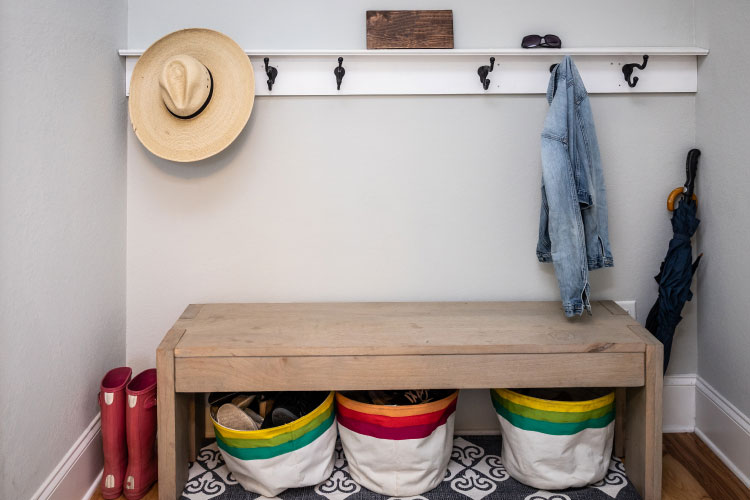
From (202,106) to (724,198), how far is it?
188 cm

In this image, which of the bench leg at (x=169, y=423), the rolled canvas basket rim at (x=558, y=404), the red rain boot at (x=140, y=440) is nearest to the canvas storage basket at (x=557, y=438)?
the rolled canvas basket rim at (x=558, y=404)

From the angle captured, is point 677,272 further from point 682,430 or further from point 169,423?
point 169,423

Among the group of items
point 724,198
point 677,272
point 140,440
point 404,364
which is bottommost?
point 140,440

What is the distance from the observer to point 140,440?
5.12 ft

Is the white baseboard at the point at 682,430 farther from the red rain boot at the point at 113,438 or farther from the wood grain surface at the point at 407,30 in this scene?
the wood grain surface at the point at 407,30

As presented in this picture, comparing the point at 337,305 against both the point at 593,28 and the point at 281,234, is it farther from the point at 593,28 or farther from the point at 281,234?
the point at 593,28

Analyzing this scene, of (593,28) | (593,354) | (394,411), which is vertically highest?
(593,28)

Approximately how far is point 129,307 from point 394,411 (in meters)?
1.11

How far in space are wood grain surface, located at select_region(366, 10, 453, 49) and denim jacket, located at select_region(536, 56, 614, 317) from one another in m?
0.44

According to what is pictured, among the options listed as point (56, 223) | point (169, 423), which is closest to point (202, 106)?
point (56, 223)

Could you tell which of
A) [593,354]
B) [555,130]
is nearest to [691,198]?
[555,130]

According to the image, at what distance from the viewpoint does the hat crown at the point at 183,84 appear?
1.56 meters

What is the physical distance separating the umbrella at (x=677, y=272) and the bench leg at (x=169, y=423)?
5.55ft

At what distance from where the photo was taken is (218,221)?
6.09ft
